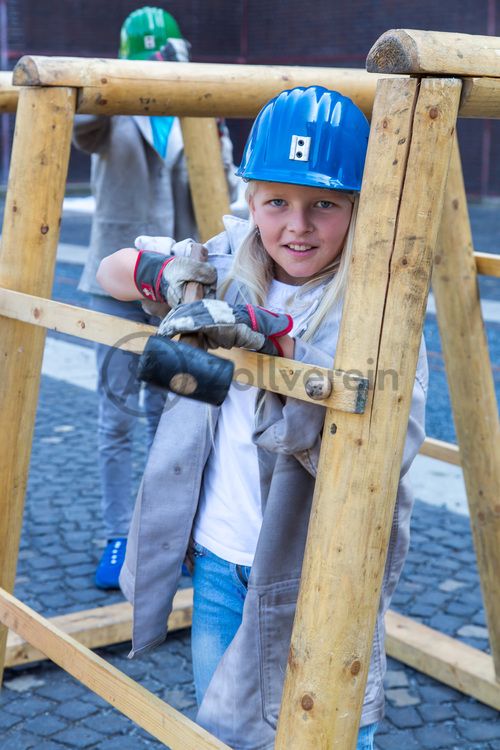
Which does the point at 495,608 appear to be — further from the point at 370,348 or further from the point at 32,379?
the point at 370,348

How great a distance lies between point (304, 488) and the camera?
67.6 inches

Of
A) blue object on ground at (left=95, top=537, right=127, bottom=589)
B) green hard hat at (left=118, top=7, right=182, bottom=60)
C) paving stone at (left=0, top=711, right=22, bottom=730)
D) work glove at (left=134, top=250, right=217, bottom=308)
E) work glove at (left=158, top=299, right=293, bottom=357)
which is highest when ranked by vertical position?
green hard hat at (left=118, top=7, right=182, bottom=60)

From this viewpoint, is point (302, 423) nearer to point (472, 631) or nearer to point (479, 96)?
point (479, 96)

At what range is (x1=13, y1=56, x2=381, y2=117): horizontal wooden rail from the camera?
2.07 m

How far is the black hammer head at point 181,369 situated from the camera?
1.38 metres

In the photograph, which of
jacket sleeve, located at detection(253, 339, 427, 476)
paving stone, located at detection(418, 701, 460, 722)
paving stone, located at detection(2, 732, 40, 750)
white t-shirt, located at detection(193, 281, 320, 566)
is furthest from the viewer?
paving stone, located at detection(418, 701, 460, 722)

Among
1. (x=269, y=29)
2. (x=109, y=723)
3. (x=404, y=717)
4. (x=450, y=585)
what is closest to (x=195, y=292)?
(x=109, y=723)

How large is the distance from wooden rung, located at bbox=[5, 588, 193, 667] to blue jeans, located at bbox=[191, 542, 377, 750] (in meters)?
1.23

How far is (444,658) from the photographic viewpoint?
3090 mm

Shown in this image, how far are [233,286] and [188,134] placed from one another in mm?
1348

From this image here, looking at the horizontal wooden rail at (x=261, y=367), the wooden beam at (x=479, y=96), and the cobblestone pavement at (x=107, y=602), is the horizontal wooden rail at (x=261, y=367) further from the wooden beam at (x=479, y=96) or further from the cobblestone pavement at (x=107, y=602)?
the cobblestone pavement at (x=107, y=602)

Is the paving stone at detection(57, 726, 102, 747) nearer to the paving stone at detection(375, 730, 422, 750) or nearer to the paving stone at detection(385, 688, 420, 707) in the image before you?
the paving stone at detection(375, 730, 422, 750)

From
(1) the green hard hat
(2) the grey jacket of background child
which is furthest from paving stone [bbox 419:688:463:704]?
(1) the green hard hat

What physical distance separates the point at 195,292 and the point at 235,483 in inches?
16.1
